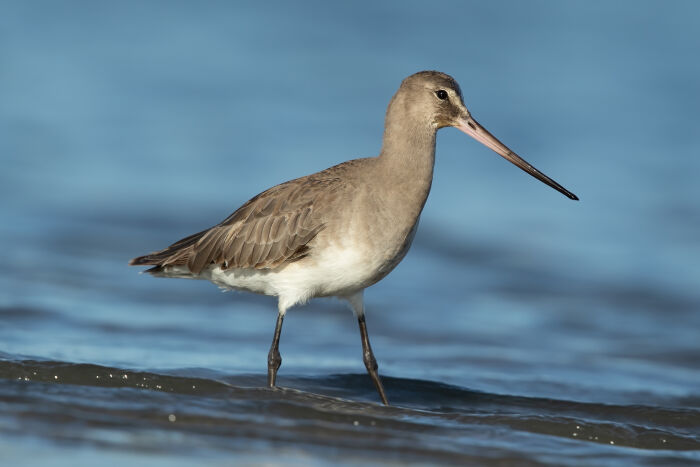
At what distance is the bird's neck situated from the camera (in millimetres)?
7746

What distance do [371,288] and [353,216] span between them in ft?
12.8

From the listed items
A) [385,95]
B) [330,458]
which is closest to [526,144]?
[385,95]

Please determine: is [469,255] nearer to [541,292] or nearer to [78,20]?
[541,292]

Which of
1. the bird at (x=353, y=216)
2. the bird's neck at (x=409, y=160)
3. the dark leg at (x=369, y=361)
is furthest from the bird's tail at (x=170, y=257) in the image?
the bird's neck at (x=409, y=160)

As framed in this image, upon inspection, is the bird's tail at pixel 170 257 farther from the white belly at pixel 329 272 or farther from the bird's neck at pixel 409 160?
the bird's neck at pixel 409 160

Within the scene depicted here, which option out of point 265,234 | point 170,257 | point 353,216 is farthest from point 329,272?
point 170,257

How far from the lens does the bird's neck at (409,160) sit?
775 cm

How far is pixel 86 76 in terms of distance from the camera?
17.8 metres

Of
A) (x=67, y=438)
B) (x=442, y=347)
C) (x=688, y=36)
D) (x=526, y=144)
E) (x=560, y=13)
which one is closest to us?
(x=67, y=438)

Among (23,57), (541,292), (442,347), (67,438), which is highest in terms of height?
(23,57)

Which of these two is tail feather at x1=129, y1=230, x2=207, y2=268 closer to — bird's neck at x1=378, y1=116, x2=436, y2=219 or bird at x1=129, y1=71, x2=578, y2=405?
bird at x1=129, y1=71, x2=578, y2=405

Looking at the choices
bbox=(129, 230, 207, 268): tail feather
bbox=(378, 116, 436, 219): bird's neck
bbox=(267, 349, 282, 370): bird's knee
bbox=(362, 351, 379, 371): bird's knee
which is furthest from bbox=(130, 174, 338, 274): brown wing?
bbox=(362, 351, 379, 371): bird's knee

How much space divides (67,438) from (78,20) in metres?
14.8

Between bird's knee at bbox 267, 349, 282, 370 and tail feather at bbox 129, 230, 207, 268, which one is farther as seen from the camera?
tail feather at bbox 129, 230, 207, 268
